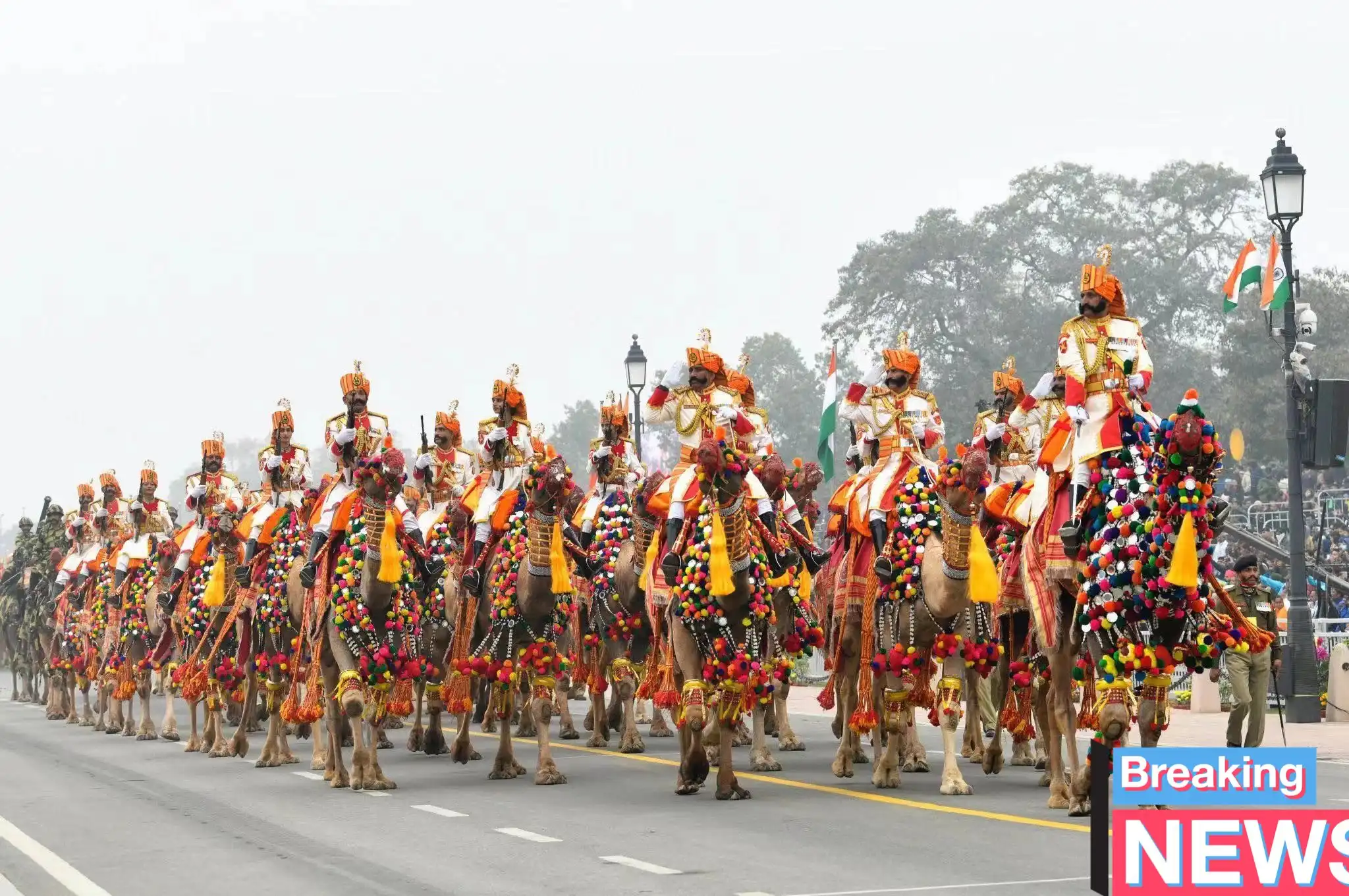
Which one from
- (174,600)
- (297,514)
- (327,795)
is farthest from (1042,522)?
(174,600)

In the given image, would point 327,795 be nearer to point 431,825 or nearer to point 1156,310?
point 431,825

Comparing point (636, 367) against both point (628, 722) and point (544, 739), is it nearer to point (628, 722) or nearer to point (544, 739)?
point (628, 722)

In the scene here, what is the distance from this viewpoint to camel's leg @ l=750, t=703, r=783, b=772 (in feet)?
59.1

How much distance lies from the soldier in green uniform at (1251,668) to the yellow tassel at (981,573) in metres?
4.51

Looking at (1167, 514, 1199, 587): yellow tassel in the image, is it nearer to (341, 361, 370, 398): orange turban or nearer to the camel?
the camel

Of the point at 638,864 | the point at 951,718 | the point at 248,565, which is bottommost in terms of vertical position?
the point at 638,864

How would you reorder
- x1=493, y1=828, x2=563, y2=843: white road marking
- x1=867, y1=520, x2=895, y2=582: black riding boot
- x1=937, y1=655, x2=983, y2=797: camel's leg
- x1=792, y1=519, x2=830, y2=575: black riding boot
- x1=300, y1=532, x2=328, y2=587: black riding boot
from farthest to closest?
x1=300, y1=532, x2=328, y2=587: black riding boot → x1=792, y1=519, x2=830, y2=575: black riding boot → x1=867, y1=520, x2=895, y2=582: black riding boot → x1=937, y1=655, x2=983, y2=797: camel's leg → x1=493, y1=828, x2=563, y2=843: white road marking

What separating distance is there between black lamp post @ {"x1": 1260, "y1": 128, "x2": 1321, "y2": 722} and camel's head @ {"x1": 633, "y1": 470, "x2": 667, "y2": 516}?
27.3 feet

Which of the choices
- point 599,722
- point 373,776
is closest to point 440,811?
point 373,776

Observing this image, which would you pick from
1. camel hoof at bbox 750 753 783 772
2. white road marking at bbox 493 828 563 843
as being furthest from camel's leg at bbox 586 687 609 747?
white road marking at bbox 493 828 563 843

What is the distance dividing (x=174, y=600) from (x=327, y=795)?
7907mm

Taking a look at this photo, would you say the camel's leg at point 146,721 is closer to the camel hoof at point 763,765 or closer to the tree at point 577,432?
the camel hoof at point 763,765

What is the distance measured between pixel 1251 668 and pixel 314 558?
9.14 meters

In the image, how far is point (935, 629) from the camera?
16188 mm
